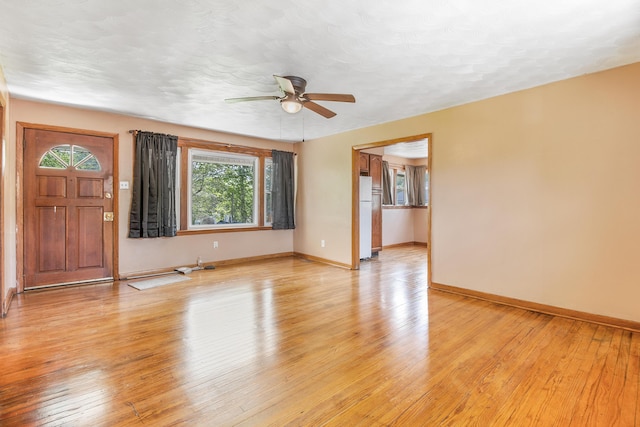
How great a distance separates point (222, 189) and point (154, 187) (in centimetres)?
125

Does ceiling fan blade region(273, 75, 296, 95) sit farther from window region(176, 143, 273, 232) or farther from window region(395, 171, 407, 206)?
window region(395, 171, 407, 206)

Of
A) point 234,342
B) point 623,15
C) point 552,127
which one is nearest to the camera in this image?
point 623,15

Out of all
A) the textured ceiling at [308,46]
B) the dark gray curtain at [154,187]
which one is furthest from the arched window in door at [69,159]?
the textured ceiling at [308,46]

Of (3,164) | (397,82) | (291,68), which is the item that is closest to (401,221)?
(397,82)

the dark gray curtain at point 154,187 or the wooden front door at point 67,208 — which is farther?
the dark gray curtain at point 154,187

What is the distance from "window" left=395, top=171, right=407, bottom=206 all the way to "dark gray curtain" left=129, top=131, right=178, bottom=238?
5573 millimetres

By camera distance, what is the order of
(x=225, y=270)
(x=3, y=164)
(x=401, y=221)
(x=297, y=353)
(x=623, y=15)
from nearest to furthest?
(x=623, y=15) < (x=297, y=353) < (x=3, y=164) < (x=225, y=270) < (x=401, y=221)

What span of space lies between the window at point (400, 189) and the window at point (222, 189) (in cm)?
400

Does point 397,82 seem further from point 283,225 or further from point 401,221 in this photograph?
point 401,221

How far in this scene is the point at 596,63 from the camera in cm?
284

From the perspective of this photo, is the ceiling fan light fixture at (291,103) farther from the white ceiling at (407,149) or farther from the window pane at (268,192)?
the white ceiling at (407,149)

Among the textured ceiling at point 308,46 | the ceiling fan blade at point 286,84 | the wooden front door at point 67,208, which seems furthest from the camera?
the wooden front door at point 67,208

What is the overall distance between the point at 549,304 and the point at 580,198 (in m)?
1.15

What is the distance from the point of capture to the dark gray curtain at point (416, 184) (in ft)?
28.4
